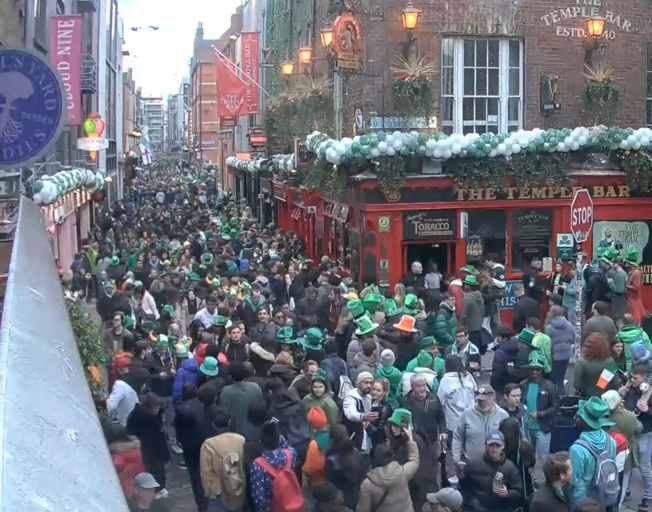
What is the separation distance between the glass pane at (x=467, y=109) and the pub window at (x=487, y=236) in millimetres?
2336

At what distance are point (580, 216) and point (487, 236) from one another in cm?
731

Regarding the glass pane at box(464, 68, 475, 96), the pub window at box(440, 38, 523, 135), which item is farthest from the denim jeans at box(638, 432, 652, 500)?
the glass pane at box(464, 68, 475, 96)

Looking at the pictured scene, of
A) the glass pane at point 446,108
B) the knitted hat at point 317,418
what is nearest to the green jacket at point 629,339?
the knitted hat at point 317,418

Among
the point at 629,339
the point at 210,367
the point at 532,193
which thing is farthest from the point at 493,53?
the point at 210,367

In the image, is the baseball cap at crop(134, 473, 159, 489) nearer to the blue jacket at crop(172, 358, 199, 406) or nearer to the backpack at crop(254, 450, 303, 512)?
the backpack at crop(254, 450, 303, 512)

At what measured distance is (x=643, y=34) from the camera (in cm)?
2105

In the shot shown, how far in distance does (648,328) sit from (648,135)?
7447 mm

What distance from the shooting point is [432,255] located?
63.7ft

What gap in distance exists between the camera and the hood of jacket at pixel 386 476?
21.0 ft

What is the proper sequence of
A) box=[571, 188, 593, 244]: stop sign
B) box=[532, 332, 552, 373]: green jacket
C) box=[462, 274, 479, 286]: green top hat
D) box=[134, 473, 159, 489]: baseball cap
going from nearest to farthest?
box=[134, 473, 159, 489]: baseball cap
box=[532, 332, 552, 373]: green jacket
box=[571, 188, 593, 244]: stop sign
box=[462, 274, 479, 286]: green top hat

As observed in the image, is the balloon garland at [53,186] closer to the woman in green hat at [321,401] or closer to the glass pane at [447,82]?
the woman in green hat at [321,401]

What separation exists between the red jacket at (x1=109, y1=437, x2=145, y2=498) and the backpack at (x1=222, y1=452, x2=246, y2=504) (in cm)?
69

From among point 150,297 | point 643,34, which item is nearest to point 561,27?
point 643,34

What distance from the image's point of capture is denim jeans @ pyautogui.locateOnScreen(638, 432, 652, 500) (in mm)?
8562
